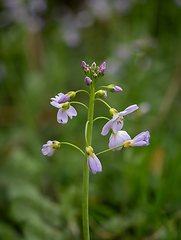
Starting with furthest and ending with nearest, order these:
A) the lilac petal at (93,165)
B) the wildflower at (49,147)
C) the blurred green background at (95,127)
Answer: the blurred green background at (95,127) → the wildflower at (49,147) → the lilac petal at (93,165)

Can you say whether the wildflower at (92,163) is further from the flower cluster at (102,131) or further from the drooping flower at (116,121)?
the drooping flower at (116,121)

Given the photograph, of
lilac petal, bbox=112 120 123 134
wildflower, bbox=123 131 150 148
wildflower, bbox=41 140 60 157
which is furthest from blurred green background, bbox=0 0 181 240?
wildflower, bbox=41 140 60 157

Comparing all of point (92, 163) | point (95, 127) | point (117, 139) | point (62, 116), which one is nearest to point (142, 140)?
point (117, 139)

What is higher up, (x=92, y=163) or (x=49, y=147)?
(x=49, y=147)

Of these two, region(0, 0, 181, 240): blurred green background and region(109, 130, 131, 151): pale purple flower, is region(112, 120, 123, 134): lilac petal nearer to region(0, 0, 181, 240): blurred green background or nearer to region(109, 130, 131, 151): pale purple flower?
region(109, 130, 131, 151): pale purple flower

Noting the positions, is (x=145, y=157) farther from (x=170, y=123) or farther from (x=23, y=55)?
(x=23, y=55)

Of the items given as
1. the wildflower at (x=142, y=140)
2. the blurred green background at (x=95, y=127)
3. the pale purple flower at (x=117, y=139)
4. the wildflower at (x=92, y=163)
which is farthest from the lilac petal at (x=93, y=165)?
the blurred green background at (x=95, y=127)

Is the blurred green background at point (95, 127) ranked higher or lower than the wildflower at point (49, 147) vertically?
higher

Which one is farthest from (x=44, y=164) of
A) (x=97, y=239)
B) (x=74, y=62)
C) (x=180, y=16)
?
(x=180, y=16)

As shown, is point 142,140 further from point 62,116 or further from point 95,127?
point 95,127
